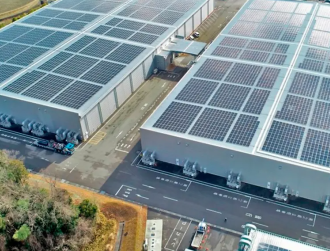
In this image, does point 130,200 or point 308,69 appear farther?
point 308,69

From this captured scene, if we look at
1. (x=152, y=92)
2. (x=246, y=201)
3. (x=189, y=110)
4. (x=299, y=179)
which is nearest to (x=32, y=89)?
(x=152, y=92)

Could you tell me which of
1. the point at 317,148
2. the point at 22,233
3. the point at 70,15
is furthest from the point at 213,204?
the point at 70,15

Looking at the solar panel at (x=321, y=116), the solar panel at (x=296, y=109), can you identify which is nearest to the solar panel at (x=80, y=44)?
the solar panel at (x=296, y=109)

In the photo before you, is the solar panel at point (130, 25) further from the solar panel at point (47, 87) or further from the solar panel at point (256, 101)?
the solar panel at point (256, 101)

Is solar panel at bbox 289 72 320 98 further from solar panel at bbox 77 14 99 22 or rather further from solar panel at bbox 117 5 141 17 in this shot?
solar panel at bbox 77 14 99 22

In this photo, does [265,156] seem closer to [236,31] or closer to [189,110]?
[189,110]

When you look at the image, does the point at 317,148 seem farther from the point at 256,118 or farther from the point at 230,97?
the point at 230,97
